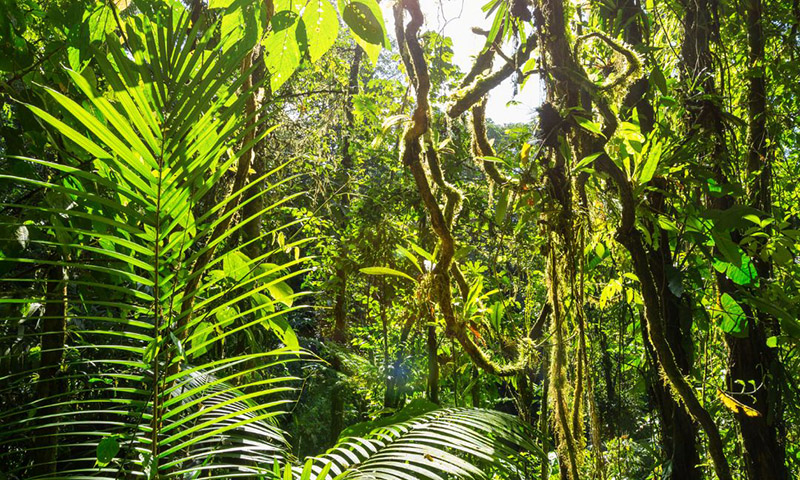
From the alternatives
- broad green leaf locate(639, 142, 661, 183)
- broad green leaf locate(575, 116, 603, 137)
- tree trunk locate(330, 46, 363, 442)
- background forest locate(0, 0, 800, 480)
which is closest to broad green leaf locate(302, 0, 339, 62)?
background forest locate(0, 0, 800, 480)

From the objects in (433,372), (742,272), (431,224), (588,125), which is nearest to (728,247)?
(742,272)

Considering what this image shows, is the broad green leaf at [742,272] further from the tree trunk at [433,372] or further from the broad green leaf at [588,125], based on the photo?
the tree trunk at [433,372]

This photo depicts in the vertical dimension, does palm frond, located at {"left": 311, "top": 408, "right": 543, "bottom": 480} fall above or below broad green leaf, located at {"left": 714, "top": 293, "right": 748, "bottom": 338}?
below

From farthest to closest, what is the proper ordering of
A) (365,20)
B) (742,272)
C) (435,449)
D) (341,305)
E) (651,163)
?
1. (341,305)
2. (742,272)
3. (651,163)
4. (435,449)
5. (365,20)

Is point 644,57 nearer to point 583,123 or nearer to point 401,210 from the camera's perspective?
point 583,123

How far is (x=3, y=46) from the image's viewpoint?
976 millimetres

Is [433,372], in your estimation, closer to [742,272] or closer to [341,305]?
[742,272]

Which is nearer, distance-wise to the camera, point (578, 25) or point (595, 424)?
point (595, 424)

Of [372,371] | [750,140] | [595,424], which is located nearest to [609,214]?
[595,424]

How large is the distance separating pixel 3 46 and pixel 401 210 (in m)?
2.88

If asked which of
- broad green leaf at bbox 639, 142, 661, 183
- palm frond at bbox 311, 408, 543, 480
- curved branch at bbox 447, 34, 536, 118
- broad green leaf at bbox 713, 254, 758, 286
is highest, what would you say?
curved branch at bbox 447, 34, 536, 118

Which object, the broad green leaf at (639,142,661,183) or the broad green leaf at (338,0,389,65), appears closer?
the broad green leaf at (338,0,389,65)

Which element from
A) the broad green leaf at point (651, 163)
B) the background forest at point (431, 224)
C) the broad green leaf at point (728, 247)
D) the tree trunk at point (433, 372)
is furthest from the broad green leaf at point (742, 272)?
the tree trunk at point (433, 372)

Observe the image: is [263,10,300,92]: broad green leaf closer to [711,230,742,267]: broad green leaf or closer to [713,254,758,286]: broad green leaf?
[711,230,742,267]: broad green leaf
